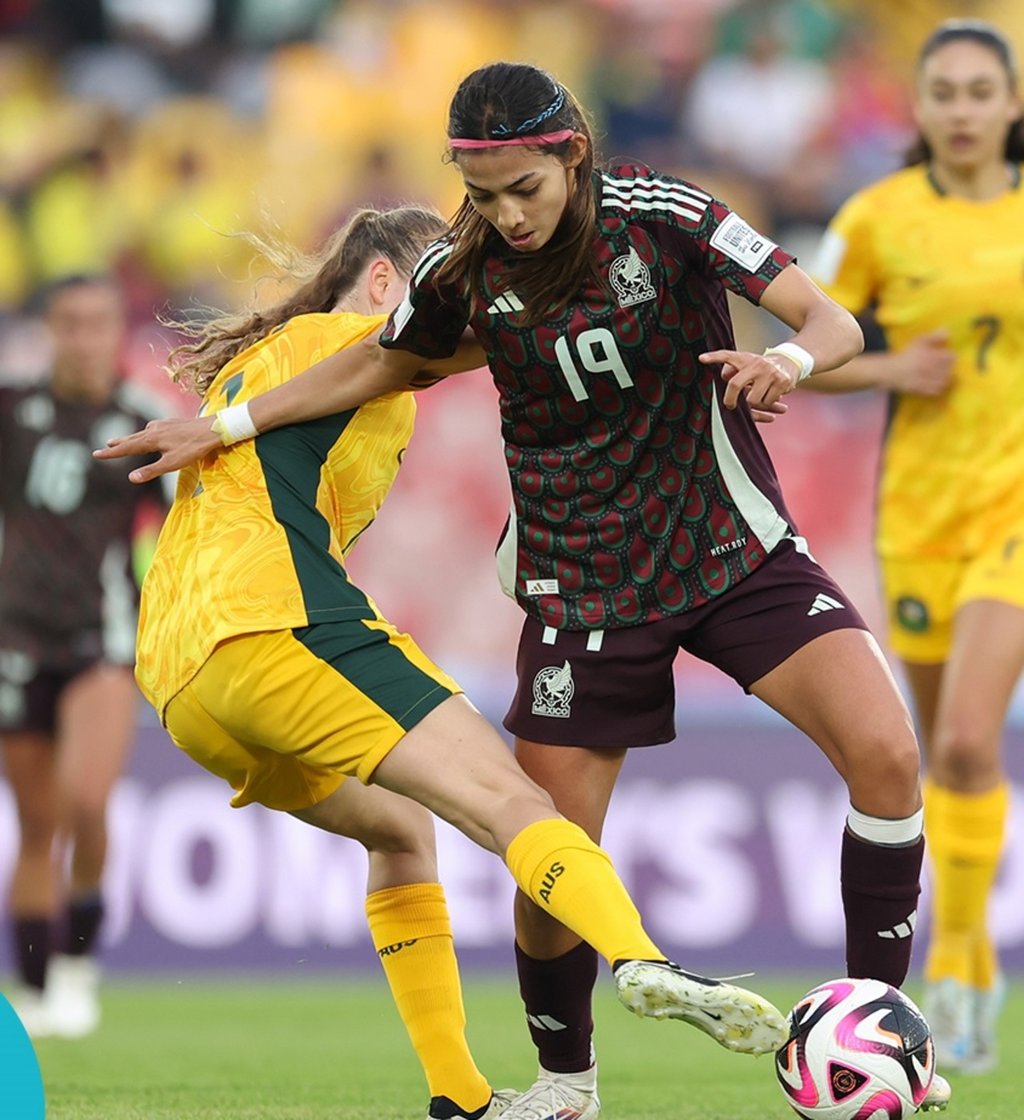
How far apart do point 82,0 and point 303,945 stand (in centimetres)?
650

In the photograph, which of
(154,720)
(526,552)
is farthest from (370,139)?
(526,552)

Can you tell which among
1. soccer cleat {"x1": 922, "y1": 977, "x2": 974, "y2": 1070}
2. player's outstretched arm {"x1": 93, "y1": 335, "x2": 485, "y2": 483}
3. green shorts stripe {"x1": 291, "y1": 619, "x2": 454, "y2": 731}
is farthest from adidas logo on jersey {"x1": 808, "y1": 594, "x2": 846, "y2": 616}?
soccer cleat {"x1": 922, "y1": 977, "x2": 974, "y2": 1070}

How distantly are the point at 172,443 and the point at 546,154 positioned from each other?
101 cm

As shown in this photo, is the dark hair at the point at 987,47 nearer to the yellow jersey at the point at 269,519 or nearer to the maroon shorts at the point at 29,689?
the yellow jersey at the point at 269,519

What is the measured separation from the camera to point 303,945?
852cm

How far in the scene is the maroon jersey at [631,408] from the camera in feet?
12.9

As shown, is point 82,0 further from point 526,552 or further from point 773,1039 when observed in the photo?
point 773,1039

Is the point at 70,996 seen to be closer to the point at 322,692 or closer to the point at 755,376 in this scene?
the point at 322,692

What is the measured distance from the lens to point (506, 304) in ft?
13.0

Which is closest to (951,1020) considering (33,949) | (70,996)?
(70,996)

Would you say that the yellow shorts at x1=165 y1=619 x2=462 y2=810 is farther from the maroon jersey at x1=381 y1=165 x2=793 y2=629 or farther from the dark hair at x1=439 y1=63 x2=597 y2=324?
the dark hair at x1=439 y1=63 x2=597 y2=324

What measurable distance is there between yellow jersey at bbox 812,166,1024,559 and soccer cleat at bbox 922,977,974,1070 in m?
1.21

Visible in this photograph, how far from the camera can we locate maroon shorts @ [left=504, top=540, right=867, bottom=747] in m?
4.05

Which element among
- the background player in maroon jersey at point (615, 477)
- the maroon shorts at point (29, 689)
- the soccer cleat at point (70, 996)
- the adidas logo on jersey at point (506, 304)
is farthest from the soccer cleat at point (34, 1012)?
Result: the adidas logo on jersey at point (506, 304)
